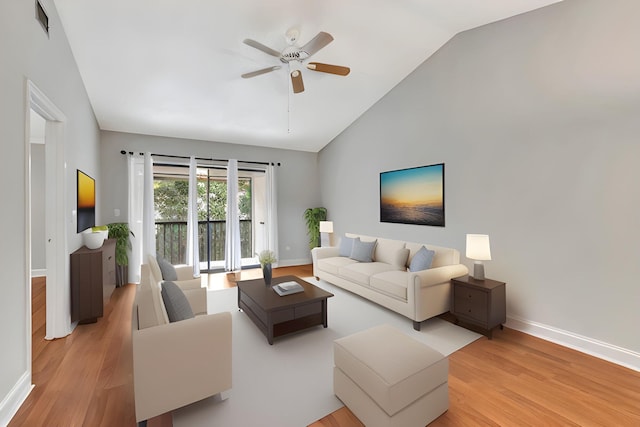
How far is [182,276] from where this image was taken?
3.40m

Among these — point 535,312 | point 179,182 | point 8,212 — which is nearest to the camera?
point 8,212

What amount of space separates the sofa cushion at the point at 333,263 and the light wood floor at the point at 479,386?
205 centimetres

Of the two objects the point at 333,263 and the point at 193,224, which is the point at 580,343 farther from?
the point at 193,224

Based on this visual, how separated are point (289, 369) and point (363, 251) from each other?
2448 mm

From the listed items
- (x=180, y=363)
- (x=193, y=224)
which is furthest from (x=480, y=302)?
(x=193, y=224)

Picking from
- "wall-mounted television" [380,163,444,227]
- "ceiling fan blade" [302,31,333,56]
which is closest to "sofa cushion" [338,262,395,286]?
"wall-mounted television" [380,163,444,227]

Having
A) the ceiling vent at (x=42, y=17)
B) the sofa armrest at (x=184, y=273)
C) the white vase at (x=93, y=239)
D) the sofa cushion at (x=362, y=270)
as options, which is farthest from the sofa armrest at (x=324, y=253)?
the ceiling vent at (x=42, y=17)

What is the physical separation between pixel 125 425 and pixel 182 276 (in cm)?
185

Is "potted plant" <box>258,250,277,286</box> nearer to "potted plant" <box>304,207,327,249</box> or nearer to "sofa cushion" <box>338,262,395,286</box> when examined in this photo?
"sofa cushion" <box>338,262,395,286</box>

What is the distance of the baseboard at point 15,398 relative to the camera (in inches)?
66.5

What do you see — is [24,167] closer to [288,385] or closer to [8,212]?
[8,212]

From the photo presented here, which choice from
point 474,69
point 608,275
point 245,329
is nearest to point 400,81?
point 474,69

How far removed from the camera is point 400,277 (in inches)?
134

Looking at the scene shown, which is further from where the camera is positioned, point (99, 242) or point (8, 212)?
point (99, 242)
